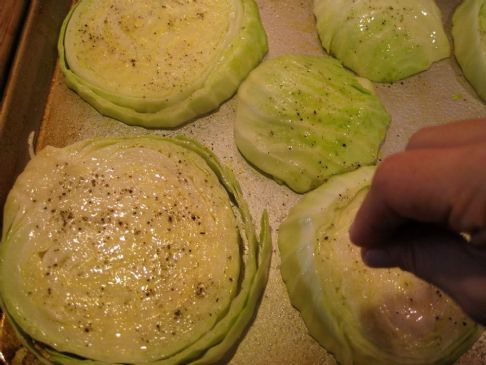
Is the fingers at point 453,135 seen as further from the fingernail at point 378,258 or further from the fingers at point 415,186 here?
the fingernail at point 378,258

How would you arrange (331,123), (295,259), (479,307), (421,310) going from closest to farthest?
(479,307), (421,310), (295,259), (331,123)

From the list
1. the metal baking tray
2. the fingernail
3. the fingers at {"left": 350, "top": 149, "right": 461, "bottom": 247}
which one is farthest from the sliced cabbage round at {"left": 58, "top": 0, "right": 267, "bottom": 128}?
the fingers at {"left": 350, "top": 149, "right": 461, "bottom": 247}

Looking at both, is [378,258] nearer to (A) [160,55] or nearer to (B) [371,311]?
(B) [371,311]

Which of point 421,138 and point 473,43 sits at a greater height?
point 421,138

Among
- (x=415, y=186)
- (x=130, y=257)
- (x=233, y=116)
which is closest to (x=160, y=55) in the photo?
(x=233, y=116)

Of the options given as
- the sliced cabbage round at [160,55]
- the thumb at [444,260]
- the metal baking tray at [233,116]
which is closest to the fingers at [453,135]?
the thumb at [444,260]

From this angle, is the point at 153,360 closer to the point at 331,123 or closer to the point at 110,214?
the point at 110,214

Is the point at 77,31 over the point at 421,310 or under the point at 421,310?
over

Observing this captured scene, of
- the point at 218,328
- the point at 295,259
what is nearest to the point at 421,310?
the point at 295,259
